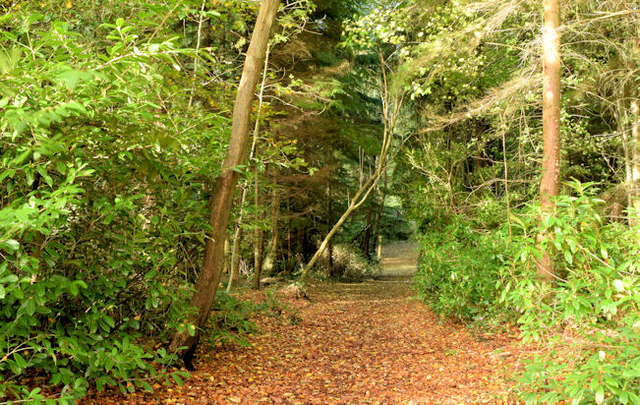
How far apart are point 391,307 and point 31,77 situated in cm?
970

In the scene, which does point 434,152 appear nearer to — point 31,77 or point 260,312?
point 260,312

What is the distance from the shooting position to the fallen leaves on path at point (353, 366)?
4.43 meters

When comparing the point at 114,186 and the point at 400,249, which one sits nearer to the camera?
the point at 114,186

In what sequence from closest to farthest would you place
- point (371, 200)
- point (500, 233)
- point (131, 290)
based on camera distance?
point (131, 290) < point (500, 233) < point (371, 200)

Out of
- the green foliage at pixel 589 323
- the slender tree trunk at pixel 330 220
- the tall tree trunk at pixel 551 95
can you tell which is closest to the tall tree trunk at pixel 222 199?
the green foliage at pixel 589 323

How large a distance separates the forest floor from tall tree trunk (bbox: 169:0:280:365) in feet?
1.70

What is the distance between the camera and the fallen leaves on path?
4426 mm

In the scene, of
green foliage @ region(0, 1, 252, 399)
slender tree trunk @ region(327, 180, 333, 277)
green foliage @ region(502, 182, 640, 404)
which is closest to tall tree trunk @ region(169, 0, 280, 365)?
green foliage @ region(0, 1, 252, 399)

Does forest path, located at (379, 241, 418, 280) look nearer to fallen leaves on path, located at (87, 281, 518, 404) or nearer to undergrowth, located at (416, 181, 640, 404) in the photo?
fallen leaves on path, located at (87, 281, 518, 404)

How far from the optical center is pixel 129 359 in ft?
11.2

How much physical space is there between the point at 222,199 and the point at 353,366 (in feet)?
9.34

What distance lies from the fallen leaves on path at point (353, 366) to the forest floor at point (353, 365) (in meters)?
0.01

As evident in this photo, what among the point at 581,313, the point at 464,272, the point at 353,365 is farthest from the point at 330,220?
the point at 581,313

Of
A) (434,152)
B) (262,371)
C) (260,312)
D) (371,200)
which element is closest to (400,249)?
(371,200)
